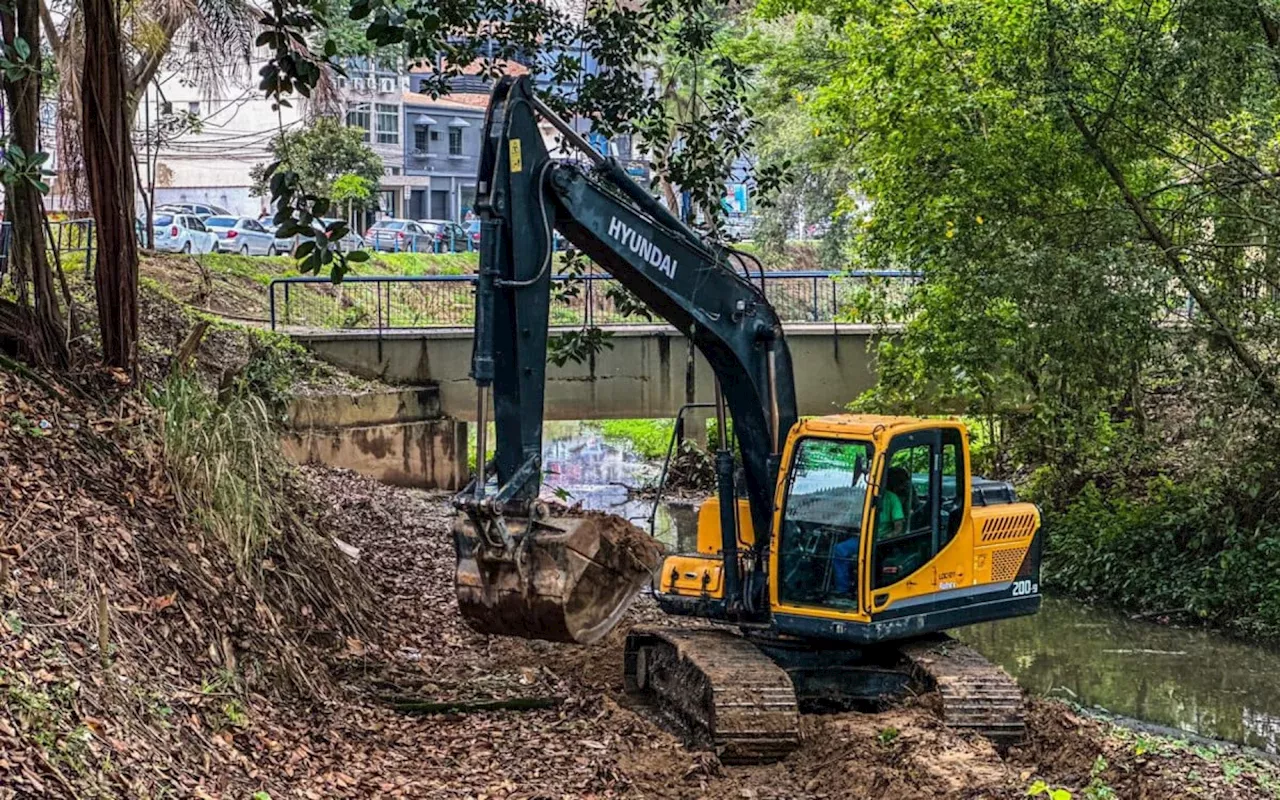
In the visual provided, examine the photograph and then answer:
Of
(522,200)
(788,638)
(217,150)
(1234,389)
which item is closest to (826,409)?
(1234,389)

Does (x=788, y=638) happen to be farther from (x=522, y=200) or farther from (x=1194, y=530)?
(x=1194, y=530)

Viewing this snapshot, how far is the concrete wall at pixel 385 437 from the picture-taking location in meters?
22.0

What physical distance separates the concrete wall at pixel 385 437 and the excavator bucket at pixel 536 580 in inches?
494

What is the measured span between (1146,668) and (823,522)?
665 cm

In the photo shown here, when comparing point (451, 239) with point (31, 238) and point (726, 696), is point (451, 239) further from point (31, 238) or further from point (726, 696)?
point (726, 696)

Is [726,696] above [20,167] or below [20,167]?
below

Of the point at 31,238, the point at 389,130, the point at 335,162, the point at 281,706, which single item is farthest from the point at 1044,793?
the point at 389,130

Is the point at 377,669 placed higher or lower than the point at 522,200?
lower

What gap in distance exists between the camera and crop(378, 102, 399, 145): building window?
57781 mm

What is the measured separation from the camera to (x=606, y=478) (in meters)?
29.4

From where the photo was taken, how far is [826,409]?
84.9ft

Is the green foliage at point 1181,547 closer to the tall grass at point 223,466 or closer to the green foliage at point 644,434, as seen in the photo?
the tall grass at point 223,466

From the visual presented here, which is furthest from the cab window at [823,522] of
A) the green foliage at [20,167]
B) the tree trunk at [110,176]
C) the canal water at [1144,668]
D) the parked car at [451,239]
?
the parked car at [451,239]

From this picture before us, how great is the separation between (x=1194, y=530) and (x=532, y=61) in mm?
10004
